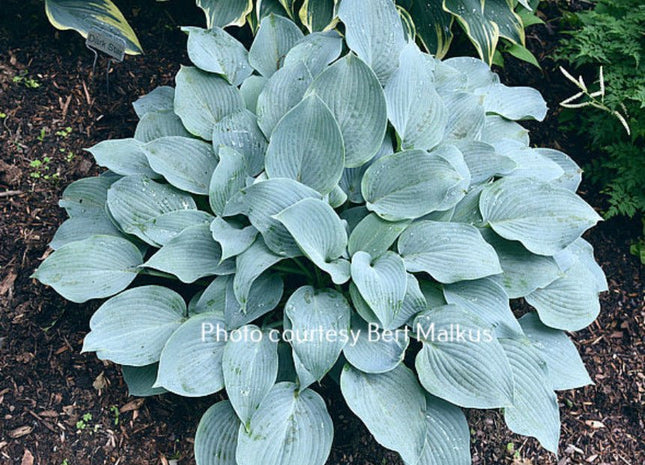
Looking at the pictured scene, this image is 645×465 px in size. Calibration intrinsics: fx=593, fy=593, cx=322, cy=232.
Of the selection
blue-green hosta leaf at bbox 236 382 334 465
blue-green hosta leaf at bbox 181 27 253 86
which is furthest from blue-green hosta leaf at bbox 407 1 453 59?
blue-green hosta leaf at bbox 236 382 334 465

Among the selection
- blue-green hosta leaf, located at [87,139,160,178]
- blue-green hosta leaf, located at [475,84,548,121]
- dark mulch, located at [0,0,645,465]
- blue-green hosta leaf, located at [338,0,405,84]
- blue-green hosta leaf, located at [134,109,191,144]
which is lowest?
dark mulch, located at [0,0,645,465]

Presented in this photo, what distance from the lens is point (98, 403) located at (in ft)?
6.46

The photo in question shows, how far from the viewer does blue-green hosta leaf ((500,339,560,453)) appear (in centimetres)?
177

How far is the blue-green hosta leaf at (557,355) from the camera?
1904 mm

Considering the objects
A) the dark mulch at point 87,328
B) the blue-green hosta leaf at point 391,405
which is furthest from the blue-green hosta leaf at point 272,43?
the blue-green hosta leaf at point 391,405

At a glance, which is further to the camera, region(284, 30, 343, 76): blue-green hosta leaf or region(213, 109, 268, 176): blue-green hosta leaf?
region(284, 30, 343, 76): blue-green hosta leaf

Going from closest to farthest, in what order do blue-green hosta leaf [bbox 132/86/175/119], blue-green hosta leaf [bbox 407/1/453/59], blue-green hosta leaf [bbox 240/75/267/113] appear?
blue-green hosta leaf [bbox 240/75/267/113] → blue-green hosta leaf [bbox 132/86/175/119] → blue-green hosta leaf [bbox 407/1/453/59]

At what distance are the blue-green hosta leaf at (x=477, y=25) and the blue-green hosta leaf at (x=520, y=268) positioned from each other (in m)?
1.07

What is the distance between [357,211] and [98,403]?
42.2 inches

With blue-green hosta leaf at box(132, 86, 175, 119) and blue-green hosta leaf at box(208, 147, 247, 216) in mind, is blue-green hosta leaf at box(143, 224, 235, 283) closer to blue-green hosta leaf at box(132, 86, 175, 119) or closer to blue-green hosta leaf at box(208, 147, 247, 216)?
blue-green hosta leaf at box(208, 147, 247, 216)

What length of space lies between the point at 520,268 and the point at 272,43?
1.26 meters

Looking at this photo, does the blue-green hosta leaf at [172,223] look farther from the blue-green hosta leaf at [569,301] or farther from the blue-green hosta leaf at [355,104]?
the blue-green hosta leaf at [569,301]

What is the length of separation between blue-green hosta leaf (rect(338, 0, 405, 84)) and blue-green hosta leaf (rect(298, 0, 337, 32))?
39 centimetres

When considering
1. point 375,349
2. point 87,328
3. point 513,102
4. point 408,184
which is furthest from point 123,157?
point 513,102
